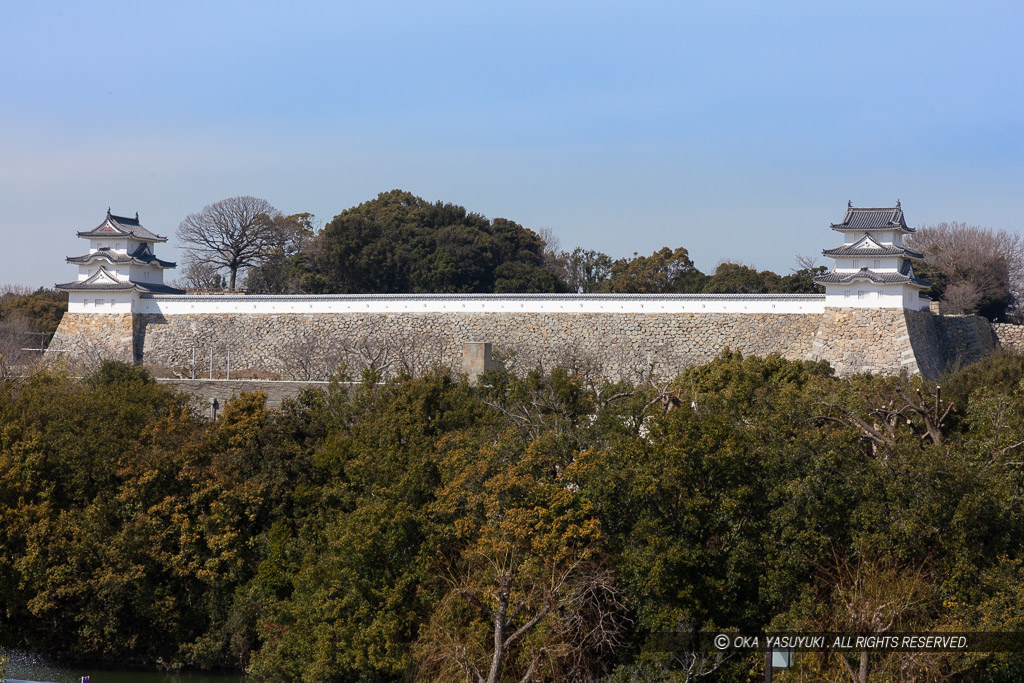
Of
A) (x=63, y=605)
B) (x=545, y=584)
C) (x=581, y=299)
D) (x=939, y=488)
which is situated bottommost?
(x=63, y=605)

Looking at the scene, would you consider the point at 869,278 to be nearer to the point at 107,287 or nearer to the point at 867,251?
the point at 867,251

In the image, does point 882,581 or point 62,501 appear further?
point 62,501

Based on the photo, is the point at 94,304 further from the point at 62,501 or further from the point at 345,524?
the point at 345,524

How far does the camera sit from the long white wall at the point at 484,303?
25703mm

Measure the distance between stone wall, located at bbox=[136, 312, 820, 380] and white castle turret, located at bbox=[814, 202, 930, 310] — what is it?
93cm

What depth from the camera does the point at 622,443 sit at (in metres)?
13.2

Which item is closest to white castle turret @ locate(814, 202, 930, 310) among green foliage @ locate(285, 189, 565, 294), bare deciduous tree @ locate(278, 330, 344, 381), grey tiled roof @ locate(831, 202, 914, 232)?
grey tiled roof @ locate(831, 202, 914, 232)

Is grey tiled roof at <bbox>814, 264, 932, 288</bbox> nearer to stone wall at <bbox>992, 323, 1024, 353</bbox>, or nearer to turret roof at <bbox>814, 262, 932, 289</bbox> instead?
turret roof at <bbox>814, 262, 932, 289</bbox>

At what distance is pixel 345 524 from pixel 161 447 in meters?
3.54

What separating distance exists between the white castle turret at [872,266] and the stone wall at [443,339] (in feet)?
3.04

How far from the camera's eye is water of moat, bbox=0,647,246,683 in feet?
46.9

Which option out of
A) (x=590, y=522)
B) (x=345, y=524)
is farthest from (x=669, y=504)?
(x=345, y=524)

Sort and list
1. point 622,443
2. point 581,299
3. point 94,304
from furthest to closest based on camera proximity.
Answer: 1. point 94,304
2. point 581,299
3. point 622,443

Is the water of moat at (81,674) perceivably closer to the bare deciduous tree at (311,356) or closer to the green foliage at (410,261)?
the bare deciduous tree at (311,356)
